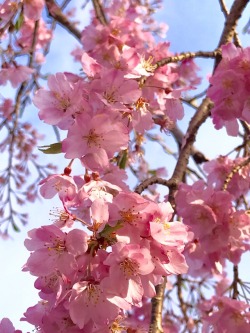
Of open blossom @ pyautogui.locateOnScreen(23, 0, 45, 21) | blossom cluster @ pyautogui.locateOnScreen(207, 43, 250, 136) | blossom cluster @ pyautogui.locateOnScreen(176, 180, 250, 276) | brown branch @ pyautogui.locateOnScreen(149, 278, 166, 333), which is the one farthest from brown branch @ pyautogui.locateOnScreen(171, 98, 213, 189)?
open blossom @ pyautogui.locateOnScreen(23, 0, 45, 21)

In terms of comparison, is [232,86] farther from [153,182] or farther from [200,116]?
[200,116]

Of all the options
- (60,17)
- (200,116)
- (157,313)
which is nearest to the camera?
(157,313)

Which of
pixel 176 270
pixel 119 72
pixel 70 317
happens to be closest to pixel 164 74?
pixel 119 72

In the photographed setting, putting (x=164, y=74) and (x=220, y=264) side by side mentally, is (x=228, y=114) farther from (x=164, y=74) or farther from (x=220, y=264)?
(x=220, y=264)

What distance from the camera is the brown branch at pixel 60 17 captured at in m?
4.11

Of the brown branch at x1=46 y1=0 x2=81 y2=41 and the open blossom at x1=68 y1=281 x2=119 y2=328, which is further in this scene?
the brown branch at x1=46 y1=0 x2=81 y2=41

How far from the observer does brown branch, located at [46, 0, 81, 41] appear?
4.11 meters

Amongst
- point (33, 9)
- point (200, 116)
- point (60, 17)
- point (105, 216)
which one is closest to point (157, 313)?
point (105, 216)

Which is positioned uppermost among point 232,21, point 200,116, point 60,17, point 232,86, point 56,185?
point 60,17

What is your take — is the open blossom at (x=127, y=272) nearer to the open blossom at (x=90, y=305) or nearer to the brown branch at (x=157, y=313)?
the open blossom at (x=90, y=305)

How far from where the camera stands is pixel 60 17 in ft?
13.8

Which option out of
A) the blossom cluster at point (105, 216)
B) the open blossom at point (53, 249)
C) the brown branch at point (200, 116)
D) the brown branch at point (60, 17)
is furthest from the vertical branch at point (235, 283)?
the brown branch at point (60, 17)

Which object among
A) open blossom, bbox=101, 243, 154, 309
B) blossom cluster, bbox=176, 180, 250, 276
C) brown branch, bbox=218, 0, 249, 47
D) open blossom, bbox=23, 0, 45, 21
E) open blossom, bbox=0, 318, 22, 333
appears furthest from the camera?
open blossom, bbox=23, 0, 45, 21

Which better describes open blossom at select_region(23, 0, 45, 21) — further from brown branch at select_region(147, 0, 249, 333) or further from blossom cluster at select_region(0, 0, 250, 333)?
blossom cluster at select_region(0, 0, 250, 333)
